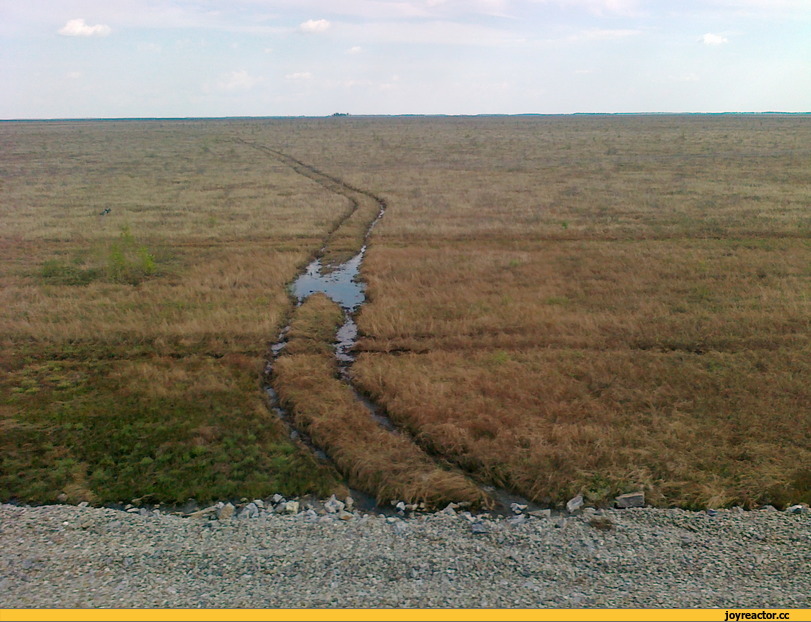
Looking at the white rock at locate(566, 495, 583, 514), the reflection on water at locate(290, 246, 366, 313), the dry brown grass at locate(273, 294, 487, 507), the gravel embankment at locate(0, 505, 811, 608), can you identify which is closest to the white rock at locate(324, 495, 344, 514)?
the gravel embankment at locate(0, 505, 811, 608)

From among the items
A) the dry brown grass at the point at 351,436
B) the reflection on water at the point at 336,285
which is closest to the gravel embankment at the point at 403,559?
the dry brown grass at the point at 351,436

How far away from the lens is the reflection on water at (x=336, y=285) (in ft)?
76.4

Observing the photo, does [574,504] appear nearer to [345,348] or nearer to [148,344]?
[345,348]

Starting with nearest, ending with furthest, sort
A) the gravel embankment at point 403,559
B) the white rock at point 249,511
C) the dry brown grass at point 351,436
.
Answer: the gravel embankment at point 403,559
the white rock at point 249,511
the dry brown grass at point 351,436

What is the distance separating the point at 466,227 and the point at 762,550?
25.9 metres

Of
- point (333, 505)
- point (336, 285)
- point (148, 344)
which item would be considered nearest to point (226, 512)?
point (333, 505)

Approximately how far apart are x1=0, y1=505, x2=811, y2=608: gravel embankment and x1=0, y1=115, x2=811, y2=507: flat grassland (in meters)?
1.07

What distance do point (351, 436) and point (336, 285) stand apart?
1224 centimetres

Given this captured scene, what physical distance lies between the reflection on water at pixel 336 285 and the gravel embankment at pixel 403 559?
41.6ft

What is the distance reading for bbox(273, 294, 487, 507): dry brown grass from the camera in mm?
11578

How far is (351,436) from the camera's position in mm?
13594

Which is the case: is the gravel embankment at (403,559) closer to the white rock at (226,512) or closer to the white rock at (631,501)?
the white rock at (226,512)

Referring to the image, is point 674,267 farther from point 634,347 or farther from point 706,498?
point 706,498

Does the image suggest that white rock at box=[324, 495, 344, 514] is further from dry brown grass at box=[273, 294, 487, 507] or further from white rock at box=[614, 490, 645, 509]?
white rock at box=[614, 490, 645, 509]
